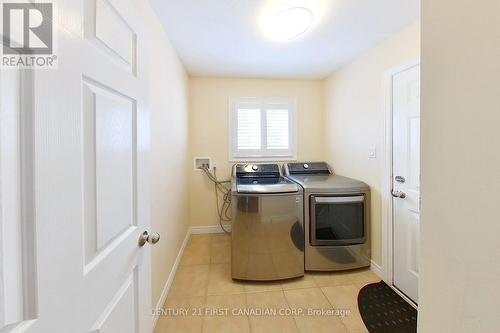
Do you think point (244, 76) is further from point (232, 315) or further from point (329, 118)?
point (232, 315)

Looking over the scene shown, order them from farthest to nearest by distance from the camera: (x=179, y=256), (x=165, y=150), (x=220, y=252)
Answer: (x=220, y=252) → (x=179, y=256) → (x=165, y=150)

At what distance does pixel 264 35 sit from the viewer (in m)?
2.00

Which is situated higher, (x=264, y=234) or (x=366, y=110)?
(x=366, y=110)

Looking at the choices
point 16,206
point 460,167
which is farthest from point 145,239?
point 460,167

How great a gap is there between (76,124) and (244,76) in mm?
2899

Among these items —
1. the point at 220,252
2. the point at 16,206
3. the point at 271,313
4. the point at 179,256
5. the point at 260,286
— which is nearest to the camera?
the point at 16,206

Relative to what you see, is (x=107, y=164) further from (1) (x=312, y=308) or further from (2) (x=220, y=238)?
(2) (x=220, y=238)

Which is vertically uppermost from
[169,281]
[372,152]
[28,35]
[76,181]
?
[28,35]

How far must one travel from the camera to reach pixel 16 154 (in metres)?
0.39

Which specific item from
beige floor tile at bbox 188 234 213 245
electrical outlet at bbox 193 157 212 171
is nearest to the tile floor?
beige floor tile at bbox 188 234 213 245

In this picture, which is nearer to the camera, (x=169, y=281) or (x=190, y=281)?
(x=169, y=281)

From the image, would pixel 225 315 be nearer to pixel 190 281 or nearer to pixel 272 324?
pixel 272 324

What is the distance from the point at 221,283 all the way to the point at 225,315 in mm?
410

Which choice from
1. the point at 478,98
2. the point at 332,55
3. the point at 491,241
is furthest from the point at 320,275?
the point at 332,55
